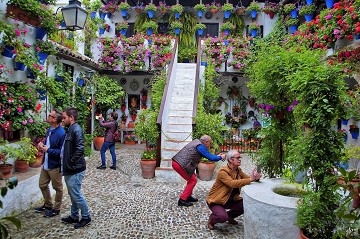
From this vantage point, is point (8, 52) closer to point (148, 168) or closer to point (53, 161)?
point (53, 161)

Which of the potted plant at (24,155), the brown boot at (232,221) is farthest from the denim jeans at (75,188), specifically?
the brown boot at (232,221)

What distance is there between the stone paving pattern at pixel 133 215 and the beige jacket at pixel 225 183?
1.81 feet

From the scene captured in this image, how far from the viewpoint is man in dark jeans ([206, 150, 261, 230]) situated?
4.49 metres

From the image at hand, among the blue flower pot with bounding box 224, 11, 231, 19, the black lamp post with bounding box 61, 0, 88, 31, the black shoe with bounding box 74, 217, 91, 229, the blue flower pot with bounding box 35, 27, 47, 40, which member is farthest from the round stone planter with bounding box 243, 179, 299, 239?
the blue flower pot with bounding box 224, 11, 231, 19

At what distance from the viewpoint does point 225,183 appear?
452 centimetres

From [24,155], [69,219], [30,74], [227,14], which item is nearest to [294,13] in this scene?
[227,14]

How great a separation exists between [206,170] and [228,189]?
9.48 ft

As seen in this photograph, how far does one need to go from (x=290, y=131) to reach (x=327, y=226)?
2.06m

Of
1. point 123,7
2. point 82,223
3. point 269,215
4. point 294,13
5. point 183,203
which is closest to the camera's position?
point 269,215

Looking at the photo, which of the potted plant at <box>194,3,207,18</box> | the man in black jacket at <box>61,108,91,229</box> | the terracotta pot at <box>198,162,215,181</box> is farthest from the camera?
the potted plant at <box>194,3,207,18</box>

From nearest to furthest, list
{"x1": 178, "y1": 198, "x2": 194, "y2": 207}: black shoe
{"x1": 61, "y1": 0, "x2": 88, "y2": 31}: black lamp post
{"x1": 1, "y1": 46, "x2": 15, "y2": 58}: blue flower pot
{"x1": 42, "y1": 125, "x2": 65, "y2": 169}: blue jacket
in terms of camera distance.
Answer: {"x1": 42, "y1": 125, "x2": 65, "y2": 169}: blue jacket
{"x1": 1, "y1": 46, "x2": 15, "y2": 58}: blue flower pot
{"x1": 178, "y1": 198, "x2": 194, "y2": 207}: black shoe
{"x1": 61, "y1": 0, "x2": 88, "y2": 31}: black lamp post

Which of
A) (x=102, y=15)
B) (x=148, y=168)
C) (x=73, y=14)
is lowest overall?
(x=148, y=168)

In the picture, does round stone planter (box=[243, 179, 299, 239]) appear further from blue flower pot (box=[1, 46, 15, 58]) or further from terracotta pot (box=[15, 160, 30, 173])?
blue flower pot (box=[1, 46, 15, 58])

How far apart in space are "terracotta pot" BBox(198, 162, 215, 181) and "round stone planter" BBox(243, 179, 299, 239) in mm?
3516
